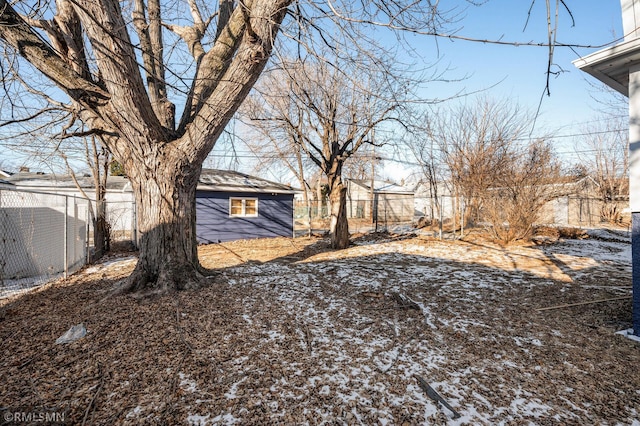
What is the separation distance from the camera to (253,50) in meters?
3.68

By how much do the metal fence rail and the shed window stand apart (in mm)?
5784

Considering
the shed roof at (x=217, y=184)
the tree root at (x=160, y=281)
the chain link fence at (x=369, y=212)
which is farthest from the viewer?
the chain link fence at (x=369, y=212)

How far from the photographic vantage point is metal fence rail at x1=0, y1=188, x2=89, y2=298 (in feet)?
18.4

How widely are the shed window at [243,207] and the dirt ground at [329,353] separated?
739cm

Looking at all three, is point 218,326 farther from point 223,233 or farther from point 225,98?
point 223,233

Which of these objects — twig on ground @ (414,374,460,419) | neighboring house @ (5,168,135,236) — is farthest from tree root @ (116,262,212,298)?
neighboring house @ (5,168,135,236)

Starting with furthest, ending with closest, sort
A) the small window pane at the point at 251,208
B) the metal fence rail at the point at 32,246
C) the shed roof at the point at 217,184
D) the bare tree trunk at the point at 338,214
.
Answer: the small window pane at the point at 251,208, the shed roof at the point at 217,184, the bare tree trunk at the point at 338,214, the metal fence rail at the point at 32,246

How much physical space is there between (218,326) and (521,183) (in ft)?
34.0

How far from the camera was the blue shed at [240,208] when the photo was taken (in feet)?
39.8

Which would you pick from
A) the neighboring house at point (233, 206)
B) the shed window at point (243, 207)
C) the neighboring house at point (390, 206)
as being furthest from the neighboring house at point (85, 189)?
the neighboring house at point (390, 206)

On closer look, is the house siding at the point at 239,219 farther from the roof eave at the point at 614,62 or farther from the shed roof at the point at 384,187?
the shed roof at the point at 384,187

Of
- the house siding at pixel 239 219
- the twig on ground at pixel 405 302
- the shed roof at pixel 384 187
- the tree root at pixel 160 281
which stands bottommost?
the twig on ground at pixel 405 302

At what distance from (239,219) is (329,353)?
34.9 ft

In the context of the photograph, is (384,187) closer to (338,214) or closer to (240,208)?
(240,208)
